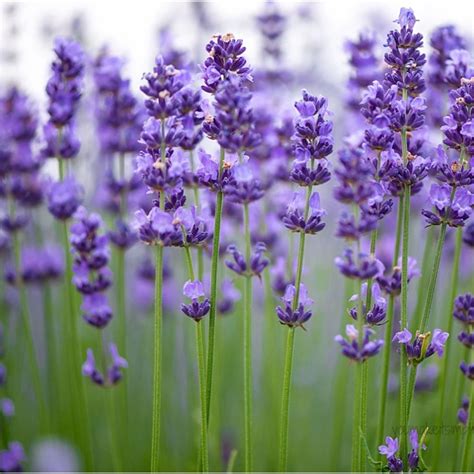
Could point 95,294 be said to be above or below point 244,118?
below

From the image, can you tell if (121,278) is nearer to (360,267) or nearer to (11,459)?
(11,459)

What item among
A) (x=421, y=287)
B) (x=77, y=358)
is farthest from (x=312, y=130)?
(x=77, y=358)

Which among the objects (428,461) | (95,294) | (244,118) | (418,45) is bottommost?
(428,461)

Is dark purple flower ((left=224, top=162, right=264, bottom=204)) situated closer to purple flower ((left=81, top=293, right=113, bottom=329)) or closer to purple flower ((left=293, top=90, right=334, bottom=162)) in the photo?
purple flower ((left=293, top=90, right=334, bottom=162))

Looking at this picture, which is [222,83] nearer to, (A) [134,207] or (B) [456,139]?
(B) [456,139]

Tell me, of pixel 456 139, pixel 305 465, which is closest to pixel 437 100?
pixel 456 139

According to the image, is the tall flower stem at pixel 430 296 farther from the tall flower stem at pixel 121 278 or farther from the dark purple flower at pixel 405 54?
the tall flower stem at pixel 121 278

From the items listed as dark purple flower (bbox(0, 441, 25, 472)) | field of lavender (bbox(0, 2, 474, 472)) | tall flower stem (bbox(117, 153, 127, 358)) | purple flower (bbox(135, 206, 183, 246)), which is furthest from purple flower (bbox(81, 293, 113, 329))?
purple flower (bbox(135, 206, 183, 246))
